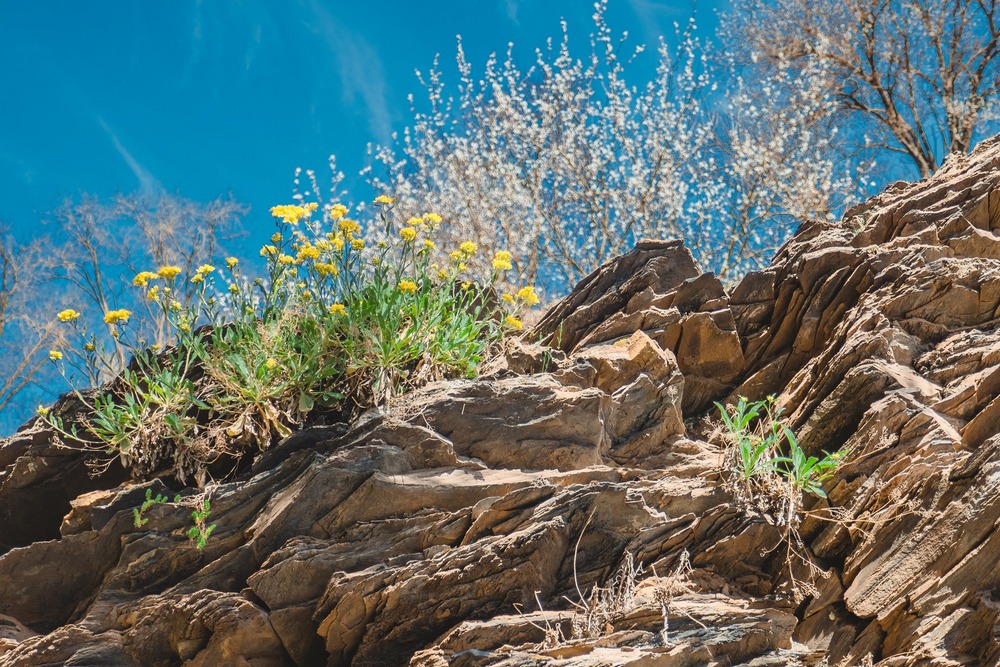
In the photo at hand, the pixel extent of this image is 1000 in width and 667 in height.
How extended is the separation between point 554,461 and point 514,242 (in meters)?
9.12

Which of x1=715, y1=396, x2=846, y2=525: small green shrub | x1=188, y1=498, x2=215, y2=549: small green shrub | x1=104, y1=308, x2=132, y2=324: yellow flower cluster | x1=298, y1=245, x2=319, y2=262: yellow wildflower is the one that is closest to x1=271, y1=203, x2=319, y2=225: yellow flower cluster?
x1=298, y1=245, x2=319, y2=262: yellow wildflower

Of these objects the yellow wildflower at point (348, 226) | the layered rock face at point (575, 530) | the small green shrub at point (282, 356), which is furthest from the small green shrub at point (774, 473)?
the yellow wildflower at point (348, 226)

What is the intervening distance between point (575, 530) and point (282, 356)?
7.33 ft

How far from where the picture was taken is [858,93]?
1517 centimetres

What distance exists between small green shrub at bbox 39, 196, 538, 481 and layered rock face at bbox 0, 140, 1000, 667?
12.7 inches

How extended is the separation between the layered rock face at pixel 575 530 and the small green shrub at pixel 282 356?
0.32 metres

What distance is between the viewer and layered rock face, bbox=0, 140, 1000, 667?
12.7 ft

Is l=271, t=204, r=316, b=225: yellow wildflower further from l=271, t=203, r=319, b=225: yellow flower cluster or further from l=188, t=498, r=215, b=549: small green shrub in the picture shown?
l=188, t=498, r=215, b=549: small green shrub

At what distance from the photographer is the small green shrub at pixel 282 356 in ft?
16.4

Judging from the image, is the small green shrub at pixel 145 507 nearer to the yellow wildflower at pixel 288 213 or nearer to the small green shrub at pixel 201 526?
the small green shrub at pixel 201 526

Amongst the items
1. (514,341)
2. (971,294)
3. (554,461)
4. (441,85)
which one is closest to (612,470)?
(554,461)

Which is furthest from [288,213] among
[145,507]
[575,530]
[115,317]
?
[575,530]

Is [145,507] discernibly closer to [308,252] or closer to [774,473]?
[308,252]

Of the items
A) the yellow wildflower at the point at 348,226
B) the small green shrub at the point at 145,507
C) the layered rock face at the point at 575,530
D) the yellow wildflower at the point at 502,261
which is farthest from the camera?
the yellow wildflower at the point at 502,261
